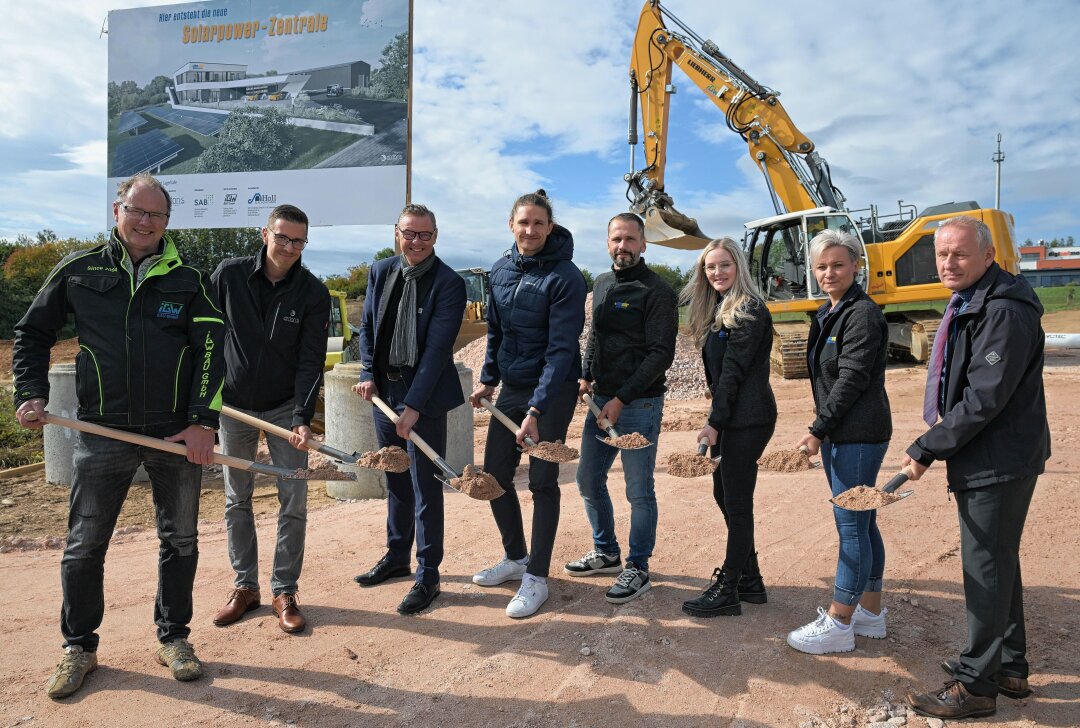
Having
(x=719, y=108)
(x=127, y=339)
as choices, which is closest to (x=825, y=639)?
(x=127, y=339)

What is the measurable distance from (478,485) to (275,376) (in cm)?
117

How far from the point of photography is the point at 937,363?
2.88 m

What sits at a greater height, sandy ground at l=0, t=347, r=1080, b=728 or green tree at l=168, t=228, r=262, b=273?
green tree at l=168, t=228, r=262, b=273

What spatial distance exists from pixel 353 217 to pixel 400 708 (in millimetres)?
6511

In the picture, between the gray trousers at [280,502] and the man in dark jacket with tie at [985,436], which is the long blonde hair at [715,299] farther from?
the gray trousers at [280,502]

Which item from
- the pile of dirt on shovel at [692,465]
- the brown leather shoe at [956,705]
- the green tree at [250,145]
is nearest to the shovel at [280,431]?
the pile of dirt on shovel at [692,465]

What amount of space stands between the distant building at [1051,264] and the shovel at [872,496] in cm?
5459

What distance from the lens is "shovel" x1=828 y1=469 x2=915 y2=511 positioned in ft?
9.08

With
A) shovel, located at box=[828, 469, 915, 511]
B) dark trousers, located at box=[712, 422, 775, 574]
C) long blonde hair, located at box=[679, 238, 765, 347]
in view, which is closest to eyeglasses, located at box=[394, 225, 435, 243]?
long blonde hair, located at box=[679, 238, 765, 347]

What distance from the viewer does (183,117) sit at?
406 inches

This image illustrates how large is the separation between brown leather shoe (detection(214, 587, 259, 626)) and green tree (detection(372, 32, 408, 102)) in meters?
6.27

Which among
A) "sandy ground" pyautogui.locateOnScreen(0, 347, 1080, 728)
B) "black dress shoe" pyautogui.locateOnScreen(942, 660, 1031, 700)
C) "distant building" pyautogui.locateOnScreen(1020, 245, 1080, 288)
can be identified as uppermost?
"distant building" pyautogui.locateOnScreen(1020, 245, 1080, 288)

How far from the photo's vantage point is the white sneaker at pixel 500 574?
4113 millimetres

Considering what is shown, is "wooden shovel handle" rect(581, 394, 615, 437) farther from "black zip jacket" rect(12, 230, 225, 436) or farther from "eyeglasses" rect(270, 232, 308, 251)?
"black zip jacket" rect(12, 230, 225, 436)
